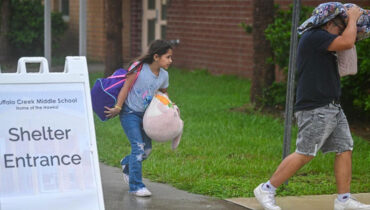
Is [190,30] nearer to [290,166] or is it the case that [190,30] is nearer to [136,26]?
[136,26]

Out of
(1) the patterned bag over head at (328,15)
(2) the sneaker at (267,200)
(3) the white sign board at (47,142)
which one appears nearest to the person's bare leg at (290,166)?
(2) the sneaker at (267,200)

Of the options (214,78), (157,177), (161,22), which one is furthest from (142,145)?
(161,22)

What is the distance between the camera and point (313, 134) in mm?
6152

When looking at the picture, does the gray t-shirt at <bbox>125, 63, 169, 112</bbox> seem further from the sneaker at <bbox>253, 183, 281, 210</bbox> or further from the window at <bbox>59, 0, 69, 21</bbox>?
the window at <bbox>59, 0, 69, 21</bbox>

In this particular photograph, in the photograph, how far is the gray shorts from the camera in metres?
6.13

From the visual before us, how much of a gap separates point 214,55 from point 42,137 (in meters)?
13.7

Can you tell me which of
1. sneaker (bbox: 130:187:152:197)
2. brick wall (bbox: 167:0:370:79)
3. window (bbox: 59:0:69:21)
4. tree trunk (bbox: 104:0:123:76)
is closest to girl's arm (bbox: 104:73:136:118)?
sneaker (bbox: 130:187:152:197)

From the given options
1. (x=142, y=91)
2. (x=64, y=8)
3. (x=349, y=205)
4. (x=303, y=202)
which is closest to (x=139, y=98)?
(x=142, y=91)

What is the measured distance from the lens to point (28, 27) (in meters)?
22.7

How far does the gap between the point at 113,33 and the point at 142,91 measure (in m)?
9.23

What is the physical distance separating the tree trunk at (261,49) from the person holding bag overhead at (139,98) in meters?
5.60

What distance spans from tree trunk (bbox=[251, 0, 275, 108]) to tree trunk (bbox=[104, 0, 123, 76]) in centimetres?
404

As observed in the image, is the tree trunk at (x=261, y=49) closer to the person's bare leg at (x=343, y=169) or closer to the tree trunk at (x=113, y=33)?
the tree trunk at (x=113, y=33)

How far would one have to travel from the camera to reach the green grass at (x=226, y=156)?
7516 millimetres
